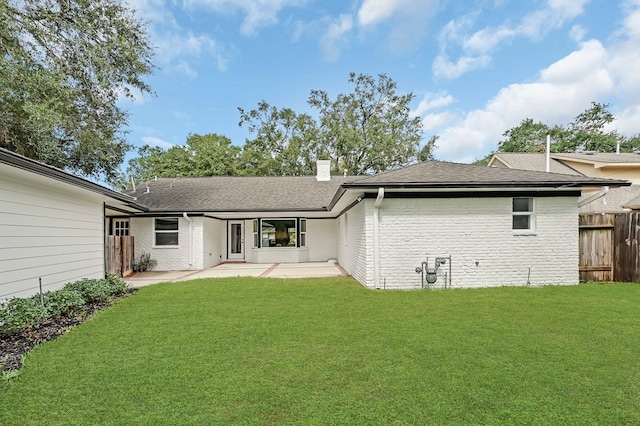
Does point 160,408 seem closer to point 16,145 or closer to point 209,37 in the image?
point 16,145

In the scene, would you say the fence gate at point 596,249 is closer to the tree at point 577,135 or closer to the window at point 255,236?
the window at point 255,236

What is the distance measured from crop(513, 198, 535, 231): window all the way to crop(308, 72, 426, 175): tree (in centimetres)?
2016

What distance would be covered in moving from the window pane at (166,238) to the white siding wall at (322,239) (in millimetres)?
5886

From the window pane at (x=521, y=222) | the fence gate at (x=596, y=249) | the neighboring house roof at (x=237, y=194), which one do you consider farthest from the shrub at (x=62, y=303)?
the fence gate at (x=596, y=249)

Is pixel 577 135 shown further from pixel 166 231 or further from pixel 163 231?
pixel 163 231

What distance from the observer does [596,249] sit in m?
9.48

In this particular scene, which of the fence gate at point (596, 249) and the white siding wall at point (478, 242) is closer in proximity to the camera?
the white siding wall at point (478, 242)

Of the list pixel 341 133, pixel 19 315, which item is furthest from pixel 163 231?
pixel 341 133

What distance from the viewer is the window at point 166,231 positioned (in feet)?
45.2

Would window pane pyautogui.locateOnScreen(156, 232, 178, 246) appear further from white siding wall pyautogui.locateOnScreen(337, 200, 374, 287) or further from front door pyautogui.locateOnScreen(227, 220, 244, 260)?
white siding wall pyautogui.locateOnScreen(337, 200, 374, 287)

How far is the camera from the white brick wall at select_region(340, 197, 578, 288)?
861cm

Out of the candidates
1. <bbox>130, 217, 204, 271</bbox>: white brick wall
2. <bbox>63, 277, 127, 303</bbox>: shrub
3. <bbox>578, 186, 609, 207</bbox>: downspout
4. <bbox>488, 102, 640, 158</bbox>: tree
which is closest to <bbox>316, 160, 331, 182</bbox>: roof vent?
<bbox>130, 217, 204, 271</bbox>: white brick wall

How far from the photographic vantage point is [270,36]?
1567 centimetres

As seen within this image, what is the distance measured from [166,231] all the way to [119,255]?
2.63m
